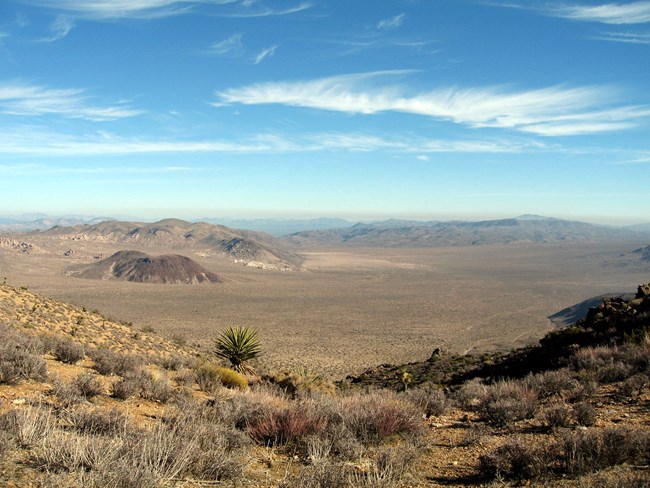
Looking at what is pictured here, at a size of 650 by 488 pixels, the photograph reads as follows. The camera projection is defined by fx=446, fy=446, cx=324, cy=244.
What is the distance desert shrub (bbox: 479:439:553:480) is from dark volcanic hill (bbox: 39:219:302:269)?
4402 inches

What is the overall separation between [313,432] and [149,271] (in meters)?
83.2

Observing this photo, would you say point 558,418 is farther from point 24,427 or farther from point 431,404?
point 24,427

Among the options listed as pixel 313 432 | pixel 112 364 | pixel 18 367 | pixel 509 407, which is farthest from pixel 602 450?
pixel 112 364

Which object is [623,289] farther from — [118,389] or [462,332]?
[118,389]

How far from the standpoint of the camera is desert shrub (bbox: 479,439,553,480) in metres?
4.09

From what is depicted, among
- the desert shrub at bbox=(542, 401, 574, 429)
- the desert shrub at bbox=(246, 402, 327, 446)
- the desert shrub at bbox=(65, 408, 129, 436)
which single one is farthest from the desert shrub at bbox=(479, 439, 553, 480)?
the desert shrub at bbox=(65, 408, 129, 436)

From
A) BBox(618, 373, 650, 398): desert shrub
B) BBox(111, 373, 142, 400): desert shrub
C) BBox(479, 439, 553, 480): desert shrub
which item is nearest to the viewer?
BBox(479, 439, 553, 480): desert shrub

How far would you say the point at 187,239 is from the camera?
498ft

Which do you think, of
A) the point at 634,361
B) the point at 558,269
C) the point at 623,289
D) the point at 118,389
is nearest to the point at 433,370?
the point at 634,361

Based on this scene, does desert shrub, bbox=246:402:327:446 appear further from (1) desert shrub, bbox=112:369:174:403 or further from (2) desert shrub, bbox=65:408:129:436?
(1) desert shrub, bbox=112:369:174:403

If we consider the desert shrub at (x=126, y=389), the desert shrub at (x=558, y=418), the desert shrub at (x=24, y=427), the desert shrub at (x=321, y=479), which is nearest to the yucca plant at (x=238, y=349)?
the desert shrub at (x=126, y=389)

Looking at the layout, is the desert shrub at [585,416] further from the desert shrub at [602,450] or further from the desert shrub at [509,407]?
the desert shrub at [602,450]

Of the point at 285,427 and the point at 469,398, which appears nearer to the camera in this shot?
the point at 285,427

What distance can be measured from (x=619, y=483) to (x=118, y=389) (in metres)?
6.95
